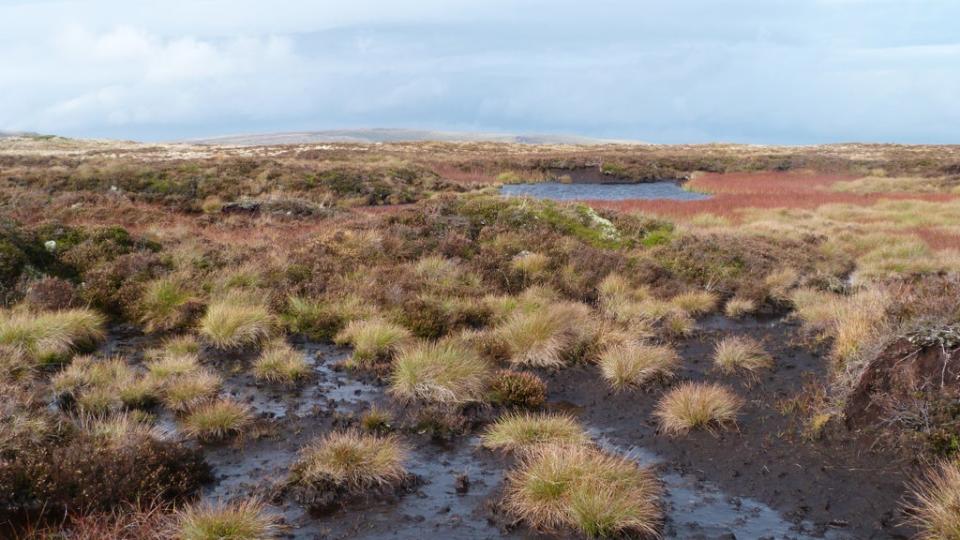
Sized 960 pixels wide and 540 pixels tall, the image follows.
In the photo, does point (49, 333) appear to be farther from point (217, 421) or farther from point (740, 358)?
point (740, 358)

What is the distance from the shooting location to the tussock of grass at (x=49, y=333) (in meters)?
10.2

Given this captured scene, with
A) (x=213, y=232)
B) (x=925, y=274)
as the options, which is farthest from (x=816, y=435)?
(x=213, y=232)

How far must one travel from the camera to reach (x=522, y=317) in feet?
38.9

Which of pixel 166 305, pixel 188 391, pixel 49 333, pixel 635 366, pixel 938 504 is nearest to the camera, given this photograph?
pixel 938 504

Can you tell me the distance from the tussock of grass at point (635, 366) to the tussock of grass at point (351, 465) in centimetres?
379

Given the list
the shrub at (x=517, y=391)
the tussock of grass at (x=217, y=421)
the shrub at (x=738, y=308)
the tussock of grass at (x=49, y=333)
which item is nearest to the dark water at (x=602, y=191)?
the shrub at (x=738, y=308)

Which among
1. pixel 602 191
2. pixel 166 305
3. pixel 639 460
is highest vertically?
pixel 602 191

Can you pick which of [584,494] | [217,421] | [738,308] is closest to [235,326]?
[217,421]

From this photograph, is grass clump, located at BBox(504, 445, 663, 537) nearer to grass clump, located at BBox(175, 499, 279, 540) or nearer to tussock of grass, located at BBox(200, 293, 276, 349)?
grass clump, located at BBox(175, 499, 279, 540)

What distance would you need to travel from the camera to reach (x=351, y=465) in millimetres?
6996

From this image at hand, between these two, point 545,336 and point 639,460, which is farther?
point 545,336

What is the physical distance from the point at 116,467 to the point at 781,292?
13306 millimetres

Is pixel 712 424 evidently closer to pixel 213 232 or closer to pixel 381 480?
pixel 381 480

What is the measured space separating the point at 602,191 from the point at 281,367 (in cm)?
3509
